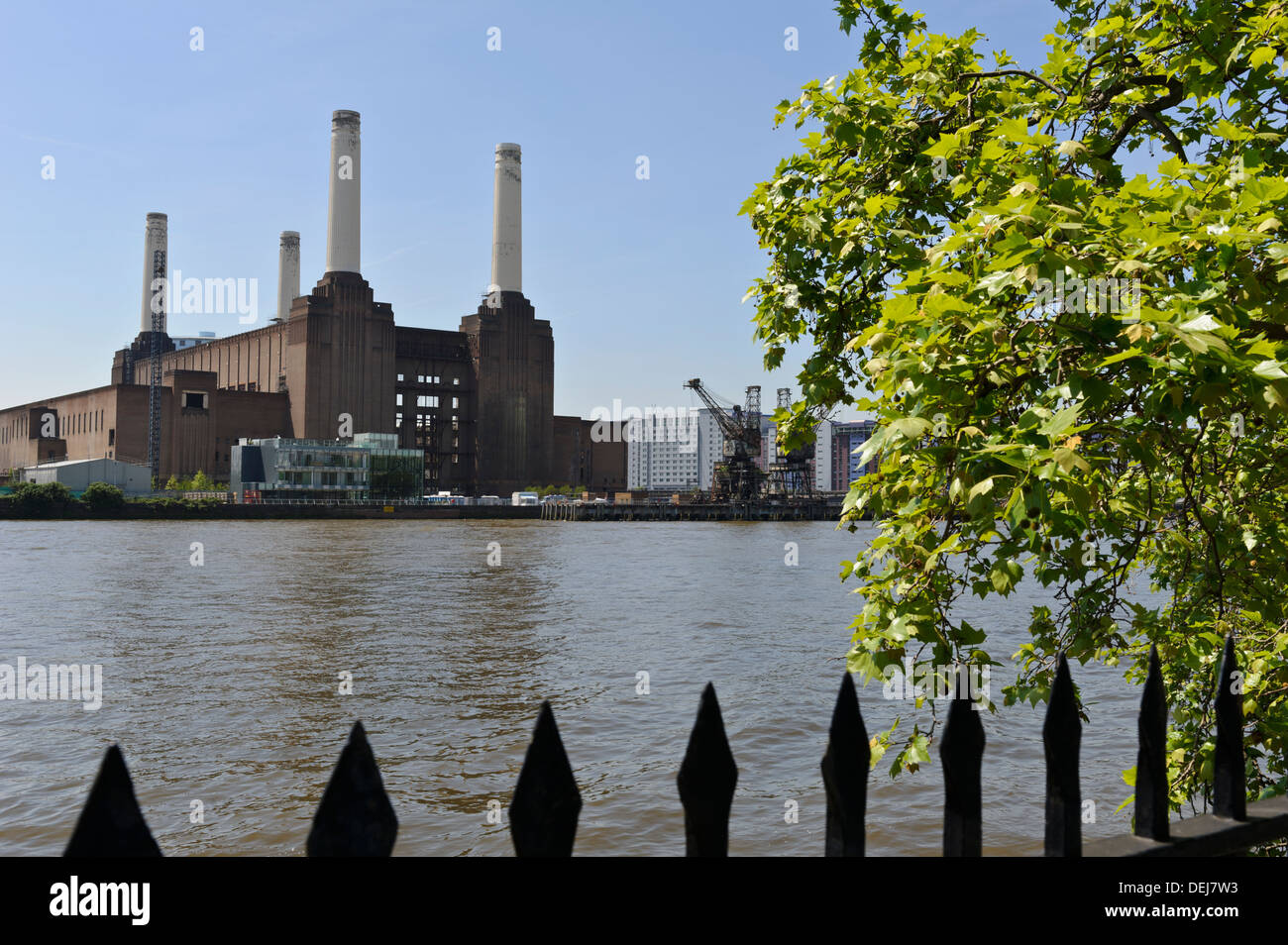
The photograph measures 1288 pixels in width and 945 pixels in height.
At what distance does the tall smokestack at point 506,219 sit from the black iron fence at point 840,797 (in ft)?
527

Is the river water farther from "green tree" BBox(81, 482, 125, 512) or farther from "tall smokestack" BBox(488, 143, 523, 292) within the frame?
"tall smokestack" BBox(488, 143, 523, 292)

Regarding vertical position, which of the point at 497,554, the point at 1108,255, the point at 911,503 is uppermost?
the point at 1108,255

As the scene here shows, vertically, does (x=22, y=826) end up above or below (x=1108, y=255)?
below

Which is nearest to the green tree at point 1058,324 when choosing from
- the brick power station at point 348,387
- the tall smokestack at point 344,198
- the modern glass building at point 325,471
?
the modern glass building at point 325,471

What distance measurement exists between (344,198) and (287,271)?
136 ft

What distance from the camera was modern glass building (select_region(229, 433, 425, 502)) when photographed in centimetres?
13338

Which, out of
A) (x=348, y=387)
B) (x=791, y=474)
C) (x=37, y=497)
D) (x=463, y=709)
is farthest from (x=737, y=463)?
(x=463, y=709)

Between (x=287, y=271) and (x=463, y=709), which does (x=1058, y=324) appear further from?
(x=287, y=271)

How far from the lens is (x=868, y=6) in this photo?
5.70 metres

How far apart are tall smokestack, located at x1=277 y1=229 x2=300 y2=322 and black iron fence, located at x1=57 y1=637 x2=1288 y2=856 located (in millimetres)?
189075

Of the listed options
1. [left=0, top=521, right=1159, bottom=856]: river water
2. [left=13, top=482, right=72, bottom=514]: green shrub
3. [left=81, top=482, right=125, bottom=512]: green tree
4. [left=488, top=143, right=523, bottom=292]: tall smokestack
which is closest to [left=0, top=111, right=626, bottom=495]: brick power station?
[left=488, top=143, right=523, bottom=292]: tall smokestack

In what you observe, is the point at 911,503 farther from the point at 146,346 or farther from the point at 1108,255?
the point at 146,346
